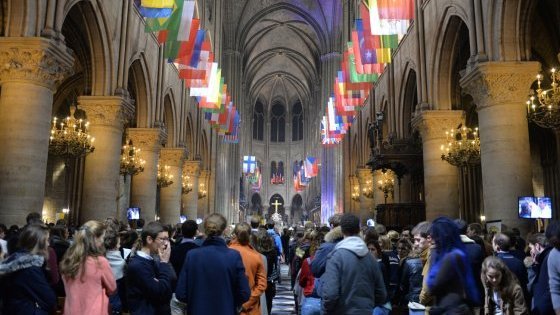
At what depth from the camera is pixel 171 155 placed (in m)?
21.4

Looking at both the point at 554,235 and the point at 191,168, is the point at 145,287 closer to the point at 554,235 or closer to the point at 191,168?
the point at 554,235

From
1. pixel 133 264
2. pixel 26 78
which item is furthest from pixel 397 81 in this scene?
pixel 133 264

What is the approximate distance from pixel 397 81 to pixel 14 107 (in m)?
14.3

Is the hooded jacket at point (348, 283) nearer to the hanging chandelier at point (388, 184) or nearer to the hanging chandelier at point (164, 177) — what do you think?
the hanging chandelier at point (164, 177)

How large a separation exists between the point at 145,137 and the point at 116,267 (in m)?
13.7

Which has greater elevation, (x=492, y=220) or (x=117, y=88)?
(x=117, y=88)

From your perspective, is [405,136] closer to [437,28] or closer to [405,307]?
[437,28]

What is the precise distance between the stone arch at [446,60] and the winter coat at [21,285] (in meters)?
13.1

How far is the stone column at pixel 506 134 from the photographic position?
1043cm

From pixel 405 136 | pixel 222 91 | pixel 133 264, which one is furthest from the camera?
pixel 222 91

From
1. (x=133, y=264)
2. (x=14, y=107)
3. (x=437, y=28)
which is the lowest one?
(x=133, y=264)

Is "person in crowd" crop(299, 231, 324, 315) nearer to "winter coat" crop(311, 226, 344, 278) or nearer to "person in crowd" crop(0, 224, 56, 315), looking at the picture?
"winter coat" crop(311, 226, 344, 278)

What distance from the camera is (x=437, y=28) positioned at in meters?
14.6

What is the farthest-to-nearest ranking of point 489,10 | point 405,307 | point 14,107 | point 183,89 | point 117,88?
1. point 183,89
2. point 117,88
3. point 489,10
4. point 14,107
5. point 405,307
